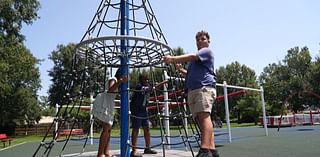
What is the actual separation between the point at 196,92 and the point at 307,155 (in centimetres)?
364

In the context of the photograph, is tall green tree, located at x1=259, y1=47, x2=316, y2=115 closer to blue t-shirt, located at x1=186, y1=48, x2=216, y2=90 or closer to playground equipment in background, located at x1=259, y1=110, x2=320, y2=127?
playground equipment in background, located at x1=259, y1=110, x2=320, y2=127

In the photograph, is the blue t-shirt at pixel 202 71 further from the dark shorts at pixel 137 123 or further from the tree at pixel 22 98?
the tree at pixel 22 98

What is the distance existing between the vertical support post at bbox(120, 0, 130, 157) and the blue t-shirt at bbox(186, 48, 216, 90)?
1.27 m

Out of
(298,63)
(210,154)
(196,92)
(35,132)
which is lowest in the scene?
(35,132)

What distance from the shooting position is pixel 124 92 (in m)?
4.40

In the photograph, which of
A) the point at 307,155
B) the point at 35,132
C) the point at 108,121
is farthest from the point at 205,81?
the point at 35,132

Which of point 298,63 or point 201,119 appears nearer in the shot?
point 201,119

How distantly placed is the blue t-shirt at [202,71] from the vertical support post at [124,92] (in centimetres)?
127

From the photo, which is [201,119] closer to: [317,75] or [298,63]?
[317,75]

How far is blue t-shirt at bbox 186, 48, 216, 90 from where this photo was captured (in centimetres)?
334

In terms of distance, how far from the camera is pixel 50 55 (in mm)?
42312

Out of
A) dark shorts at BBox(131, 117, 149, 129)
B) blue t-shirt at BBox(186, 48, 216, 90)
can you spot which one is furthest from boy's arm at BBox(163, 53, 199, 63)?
dark shorts at BBox(131, 117, 149, 129)

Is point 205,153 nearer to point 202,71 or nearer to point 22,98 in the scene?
point 202,71

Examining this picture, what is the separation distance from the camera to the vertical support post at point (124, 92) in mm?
4309
